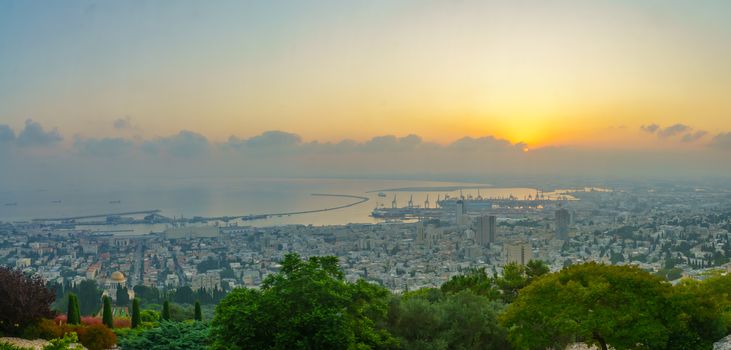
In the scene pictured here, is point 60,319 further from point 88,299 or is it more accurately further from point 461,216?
point 461,216

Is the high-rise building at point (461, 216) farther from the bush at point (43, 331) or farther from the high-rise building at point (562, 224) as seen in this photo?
the bush at point (43, 331)

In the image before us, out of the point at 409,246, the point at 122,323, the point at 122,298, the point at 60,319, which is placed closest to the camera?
the point at 60,319

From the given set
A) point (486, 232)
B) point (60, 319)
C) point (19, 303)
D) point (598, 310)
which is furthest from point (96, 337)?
point (486, 232)

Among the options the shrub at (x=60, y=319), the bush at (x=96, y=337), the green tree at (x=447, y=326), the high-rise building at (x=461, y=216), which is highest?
the green tree at (x=447, y=326)

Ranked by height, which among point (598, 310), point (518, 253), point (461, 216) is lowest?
point (518, 253)

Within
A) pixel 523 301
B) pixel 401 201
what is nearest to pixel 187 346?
pixel 523 301

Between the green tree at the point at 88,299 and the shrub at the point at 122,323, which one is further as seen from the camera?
the green tree at the point at 88,299

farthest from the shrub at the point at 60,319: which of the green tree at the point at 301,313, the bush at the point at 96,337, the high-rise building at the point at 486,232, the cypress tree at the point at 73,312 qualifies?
the high-rise building at the point at 486,232
